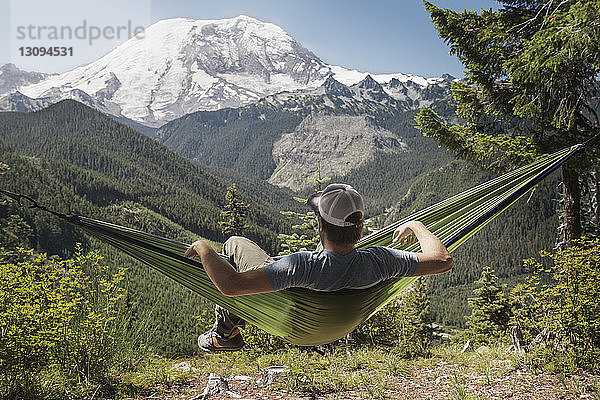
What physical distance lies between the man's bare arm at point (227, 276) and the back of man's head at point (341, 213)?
0.89 feet

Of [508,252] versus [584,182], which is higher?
[584,182]

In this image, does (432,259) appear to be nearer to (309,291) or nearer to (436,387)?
(309,291)

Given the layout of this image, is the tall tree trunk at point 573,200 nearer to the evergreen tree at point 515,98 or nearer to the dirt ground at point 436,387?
the evergreen tree at point 515,98

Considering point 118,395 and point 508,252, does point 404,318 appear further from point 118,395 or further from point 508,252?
point 508,252

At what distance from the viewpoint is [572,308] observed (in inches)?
152

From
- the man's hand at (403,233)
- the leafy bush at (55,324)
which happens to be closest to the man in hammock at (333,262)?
the man's hand at (403,233)

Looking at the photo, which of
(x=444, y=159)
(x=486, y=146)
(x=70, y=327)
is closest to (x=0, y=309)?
(x=70, y=327)

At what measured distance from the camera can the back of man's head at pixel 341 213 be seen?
51.3 inches

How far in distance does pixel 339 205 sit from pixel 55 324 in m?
3.82

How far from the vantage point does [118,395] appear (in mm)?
4055

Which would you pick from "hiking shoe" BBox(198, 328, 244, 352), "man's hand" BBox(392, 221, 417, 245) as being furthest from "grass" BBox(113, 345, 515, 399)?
"man's hand" BBox(392, 221, 417, 245)

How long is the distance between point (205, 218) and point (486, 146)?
67.3m

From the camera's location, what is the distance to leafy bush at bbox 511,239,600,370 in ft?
12.4

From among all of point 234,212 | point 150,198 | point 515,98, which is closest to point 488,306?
point 234,212
